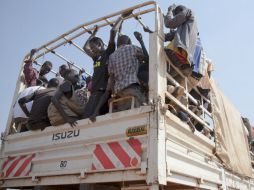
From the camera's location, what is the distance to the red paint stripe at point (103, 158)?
2.67 metres

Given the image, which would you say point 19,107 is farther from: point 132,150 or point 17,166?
point 132,150

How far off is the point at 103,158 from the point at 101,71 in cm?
121

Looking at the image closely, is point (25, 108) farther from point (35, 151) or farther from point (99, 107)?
point (99, 107)

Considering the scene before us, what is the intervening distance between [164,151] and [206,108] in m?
2.00

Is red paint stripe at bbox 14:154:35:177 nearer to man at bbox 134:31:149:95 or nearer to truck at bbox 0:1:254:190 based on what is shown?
truck at bbox 0:1:254:190

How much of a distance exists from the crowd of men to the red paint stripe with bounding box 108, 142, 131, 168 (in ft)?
1.35

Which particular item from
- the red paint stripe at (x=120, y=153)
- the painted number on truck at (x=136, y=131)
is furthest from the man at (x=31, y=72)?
the painted number on truck at (x=136, y=131)

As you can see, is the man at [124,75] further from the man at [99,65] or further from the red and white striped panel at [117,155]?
the red and white striped panel at [117,155]

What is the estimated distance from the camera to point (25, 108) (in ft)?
13.6

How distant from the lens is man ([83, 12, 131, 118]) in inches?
132

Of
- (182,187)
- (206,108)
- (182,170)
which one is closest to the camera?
(182,170)

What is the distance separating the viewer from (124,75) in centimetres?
311

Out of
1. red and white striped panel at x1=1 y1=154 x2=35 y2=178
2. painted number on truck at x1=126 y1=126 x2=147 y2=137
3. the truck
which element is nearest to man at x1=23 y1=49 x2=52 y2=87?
the truck

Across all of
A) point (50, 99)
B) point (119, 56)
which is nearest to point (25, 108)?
point (50, 99)
